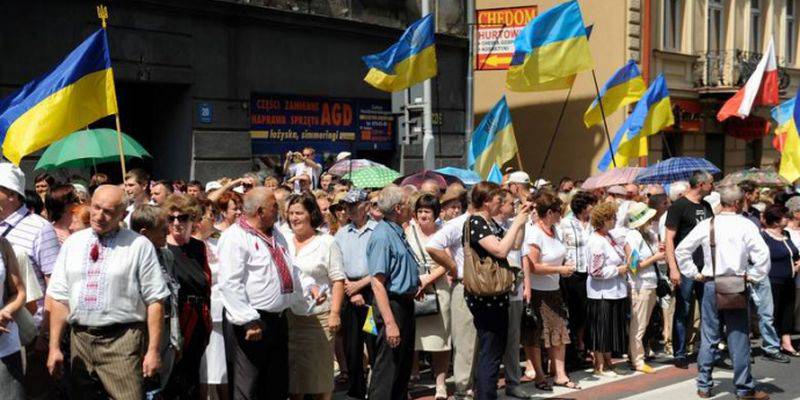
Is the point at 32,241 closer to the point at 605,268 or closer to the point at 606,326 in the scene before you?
the point at 605,268

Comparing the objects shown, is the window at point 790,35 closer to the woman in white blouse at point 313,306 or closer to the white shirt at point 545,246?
the white shirt at point 545,246

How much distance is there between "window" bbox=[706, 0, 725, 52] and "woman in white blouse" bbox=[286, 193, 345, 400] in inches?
895

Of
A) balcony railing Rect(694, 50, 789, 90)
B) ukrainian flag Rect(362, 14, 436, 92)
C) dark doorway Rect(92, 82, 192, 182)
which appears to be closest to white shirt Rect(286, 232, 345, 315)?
ukrainian flag Rect(362, 14, 436, 92)

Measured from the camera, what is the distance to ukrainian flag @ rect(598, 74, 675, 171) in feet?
56.7

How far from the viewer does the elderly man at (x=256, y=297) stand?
7.02m

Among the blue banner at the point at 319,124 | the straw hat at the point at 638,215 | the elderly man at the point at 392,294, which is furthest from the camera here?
the blue banner at the point at 319,124

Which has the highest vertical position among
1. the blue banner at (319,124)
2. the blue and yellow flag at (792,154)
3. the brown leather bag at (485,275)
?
the blue banner at (319,124)

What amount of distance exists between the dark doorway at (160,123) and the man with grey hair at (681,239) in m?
8.66

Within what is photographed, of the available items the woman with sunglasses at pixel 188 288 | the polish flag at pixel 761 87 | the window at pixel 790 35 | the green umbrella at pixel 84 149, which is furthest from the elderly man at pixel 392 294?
the window at pixel 790 35

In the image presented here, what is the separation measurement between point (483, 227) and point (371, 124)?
12858mm

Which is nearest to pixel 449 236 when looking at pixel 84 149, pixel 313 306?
pixel 313 306

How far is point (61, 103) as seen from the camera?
961cm

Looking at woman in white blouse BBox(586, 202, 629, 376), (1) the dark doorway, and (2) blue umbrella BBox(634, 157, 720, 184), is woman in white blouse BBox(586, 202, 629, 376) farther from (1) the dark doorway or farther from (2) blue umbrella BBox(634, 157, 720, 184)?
(1) the dark doorway

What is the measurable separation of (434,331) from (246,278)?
2.55m
